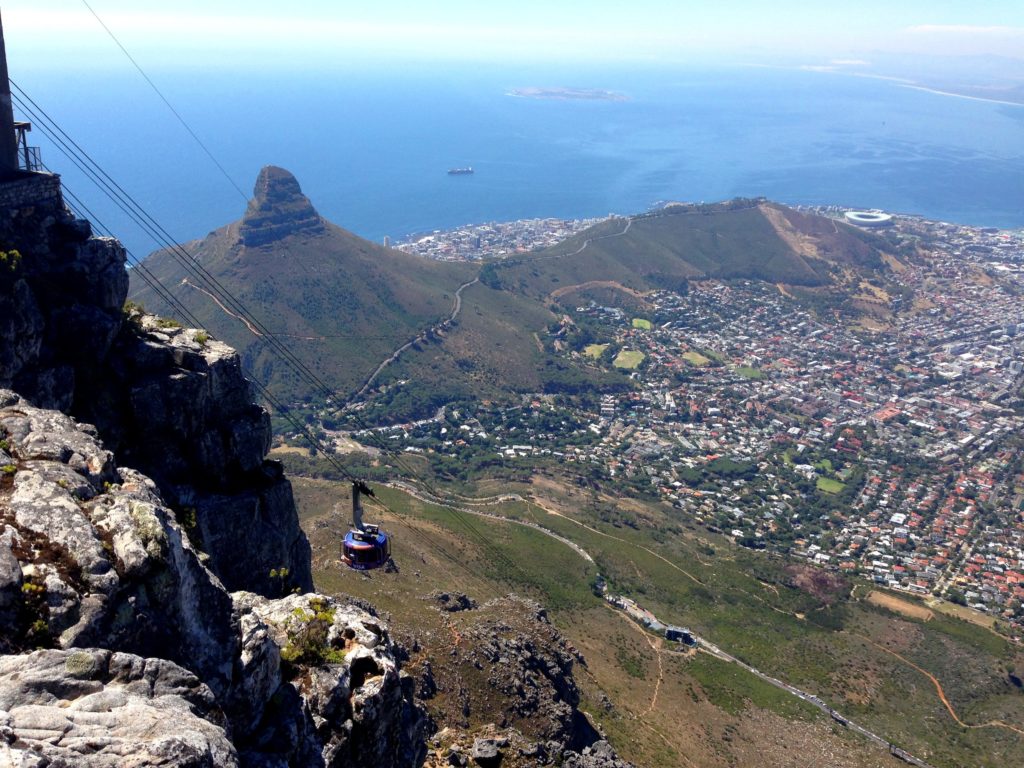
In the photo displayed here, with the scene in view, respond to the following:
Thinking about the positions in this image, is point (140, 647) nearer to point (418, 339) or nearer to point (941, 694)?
point (941, 694)

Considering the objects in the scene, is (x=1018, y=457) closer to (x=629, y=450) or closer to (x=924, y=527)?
(x=924, y=527)

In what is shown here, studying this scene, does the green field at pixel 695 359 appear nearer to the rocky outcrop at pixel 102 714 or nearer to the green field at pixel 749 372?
the green field at pixel 749 372

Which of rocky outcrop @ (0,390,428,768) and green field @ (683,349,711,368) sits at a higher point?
rocky outcrop @ (0,390,428,768)

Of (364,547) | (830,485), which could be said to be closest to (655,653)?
(364,547)

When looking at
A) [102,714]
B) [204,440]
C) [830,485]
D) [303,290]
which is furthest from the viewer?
[303,290]

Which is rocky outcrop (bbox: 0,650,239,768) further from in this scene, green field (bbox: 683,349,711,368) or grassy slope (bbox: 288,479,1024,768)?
green field (bbox: 683,349,711,368)

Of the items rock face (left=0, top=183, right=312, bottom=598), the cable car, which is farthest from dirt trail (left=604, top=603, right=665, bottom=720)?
rock face (left=0, top=183, right=312, bottom=598)

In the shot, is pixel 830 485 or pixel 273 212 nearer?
pixel 830 485
